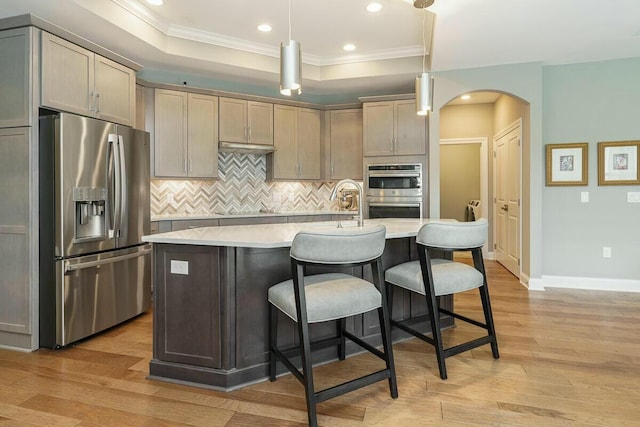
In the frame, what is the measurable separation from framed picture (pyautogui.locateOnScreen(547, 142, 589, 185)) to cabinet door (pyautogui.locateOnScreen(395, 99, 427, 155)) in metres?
1.51

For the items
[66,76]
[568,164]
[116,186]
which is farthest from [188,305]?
[568,164]

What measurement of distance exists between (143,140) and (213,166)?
49.8 inches

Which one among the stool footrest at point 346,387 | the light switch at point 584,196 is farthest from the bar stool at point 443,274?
the light switch at point 584,196

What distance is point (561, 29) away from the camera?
3.56 meters

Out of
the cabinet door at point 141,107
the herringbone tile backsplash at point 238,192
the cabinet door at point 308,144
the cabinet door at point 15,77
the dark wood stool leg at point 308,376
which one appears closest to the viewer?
the dark wood stool leg at point 308,376

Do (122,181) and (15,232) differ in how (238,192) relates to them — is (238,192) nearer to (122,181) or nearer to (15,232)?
(122,181)

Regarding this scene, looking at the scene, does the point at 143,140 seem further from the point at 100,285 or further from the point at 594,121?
the point at 594,121

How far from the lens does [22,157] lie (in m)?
2.84

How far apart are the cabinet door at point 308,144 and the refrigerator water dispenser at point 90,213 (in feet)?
9.02

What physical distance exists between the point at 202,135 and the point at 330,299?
11.2 feet

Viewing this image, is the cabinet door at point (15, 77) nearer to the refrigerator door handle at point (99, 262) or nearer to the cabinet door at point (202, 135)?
the refrigerator door handle at point (99, 262)

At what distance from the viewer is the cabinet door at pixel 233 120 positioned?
15.8 ft

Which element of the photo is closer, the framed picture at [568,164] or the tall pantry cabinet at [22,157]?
the tall pantry cabinet at [22,157]

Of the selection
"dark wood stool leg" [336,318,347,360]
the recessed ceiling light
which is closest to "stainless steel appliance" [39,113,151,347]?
"dark wood stool leg" [336,318,347,360]
